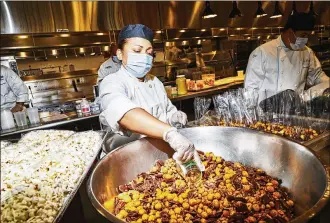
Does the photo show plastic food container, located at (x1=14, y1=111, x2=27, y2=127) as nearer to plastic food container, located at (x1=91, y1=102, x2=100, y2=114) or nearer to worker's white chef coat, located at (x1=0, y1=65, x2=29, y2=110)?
worker's white chef coat, located at (x1=0, y1=65, x2=29, y2=110)

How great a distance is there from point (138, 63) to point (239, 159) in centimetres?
95

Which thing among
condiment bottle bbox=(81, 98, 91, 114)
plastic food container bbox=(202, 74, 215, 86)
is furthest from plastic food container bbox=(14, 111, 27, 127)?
plastic food container bbox=(202, 74, 215, 86)

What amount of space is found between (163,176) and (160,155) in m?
0.20

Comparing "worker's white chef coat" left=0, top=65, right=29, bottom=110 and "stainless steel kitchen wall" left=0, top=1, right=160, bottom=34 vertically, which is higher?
"stainless steel kitchen wall" left=0, top=1, right=160, bottom=34

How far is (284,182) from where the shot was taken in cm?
123

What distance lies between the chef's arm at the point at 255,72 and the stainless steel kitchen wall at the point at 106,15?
3.27 meters

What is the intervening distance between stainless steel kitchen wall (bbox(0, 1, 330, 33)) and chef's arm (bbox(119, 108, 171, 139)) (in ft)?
13.8

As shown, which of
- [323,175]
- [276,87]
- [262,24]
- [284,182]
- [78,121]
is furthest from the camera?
[262,24]

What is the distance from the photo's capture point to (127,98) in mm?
1447

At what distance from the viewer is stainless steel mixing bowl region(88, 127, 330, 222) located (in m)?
1.01

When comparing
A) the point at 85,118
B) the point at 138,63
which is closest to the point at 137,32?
the point at 138,63


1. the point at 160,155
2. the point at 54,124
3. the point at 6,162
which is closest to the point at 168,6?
the point at 54,124

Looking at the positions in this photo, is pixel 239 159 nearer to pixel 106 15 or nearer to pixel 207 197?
pixel 207 197

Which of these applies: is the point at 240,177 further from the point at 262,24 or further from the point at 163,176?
the point at 262,24
